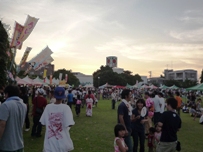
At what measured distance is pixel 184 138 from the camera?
29.5 ft

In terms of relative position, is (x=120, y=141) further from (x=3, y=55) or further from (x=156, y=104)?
(x=3, y=55)

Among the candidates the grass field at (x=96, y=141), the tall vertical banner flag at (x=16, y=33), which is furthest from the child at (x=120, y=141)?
the tall vertical banner flag at (x=16, y=33)

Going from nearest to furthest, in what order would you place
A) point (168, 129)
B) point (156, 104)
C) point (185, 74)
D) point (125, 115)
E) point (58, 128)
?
point (58, 128)
point (168, 129)
point (125, 115)
point (156, 104)
point (185, 74)

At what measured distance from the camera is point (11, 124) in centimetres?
321

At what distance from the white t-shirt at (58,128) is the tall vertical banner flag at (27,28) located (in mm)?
10469

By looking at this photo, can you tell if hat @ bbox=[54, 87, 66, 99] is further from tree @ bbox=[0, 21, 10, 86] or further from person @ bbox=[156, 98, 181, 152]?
tree @ bbox=[0, 21, 10, 86]

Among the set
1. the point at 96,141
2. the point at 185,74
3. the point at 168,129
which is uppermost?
the point at 185,74

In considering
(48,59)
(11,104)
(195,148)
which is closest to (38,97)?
(11,104)

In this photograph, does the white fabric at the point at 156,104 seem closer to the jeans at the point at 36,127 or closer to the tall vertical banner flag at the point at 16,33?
the jeans at the point at 36,127

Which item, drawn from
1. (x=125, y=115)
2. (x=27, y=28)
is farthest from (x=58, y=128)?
(x=27, y=28)

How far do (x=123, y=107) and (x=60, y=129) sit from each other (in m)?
1.61

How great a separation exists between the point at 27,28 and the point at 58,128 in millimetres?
11129

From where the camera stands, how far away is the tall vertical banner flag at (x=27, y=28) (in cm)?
1316

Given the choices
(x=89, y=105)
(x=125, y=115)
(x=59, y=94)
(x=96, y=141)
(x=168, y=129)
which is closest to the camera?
(x=59, y=94)
